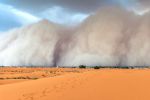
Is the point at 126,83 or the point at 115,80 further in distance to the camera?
the point at 115,80

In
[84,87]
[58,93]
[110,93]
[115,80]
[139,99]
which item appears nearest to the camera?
[139,99]

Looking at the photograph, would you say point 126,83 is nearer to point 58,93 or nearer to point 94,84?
point 94,84

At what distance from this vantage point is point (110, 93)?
613 inches

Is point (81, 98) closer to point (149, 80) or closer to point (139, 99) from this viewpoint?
point (139, 99)

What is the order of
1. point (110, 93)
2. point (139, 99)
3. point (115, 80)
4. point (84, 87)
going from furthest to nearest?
point (115, 80) < point (84, 87) < point (110, 93) < point (139, 99)

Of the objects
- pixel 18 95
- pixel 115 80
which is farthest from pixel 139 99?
pixel 18 95

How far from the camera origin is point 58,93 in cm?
1659

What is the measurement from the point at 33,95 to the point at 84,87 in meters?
3.12

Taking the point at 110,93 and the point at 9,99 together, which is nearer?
the point at 110,93

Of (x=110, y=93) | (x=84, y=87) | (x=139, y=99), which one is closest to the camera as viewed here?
(x=139, y=99)

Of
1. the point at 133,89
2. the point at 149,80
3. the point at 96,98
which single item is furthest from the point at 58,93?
the point at 149,80

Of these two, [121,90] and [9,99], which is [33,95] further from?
[121,90]

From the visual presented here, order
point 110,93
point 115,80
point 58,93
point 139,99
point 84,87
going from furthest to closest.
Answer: point 115,80, point 84,87, point 58,93, point 110,93, point 139,99

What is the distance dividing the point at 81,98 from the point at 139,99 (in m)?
2.91
